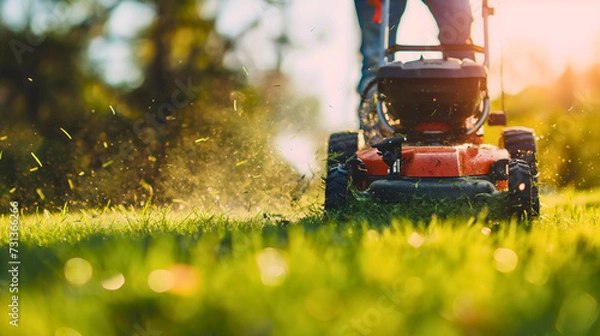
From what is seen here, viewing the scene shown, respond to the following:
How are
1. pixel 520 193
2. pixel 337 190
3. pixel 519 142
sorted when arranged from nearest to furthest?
pixel 520 193, pixel 337 190, pixel 519 142

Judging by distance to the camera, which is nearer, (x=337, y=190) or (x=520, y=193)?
(x=520, y=193)

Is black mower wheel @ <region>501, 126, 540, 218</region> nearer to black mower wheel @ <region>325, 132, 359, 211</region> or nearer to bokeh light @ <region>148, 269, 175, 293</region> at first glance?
black mower wheel @ <region>325, 132, 359, 211</region>

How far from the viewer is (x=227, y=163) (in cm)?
628

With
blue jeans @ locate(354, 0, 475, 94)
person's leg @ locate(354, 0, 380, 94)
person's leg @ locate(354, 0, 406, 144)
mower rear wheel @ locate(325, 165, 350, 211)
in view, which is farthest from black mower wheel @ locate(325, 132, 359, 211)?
person's leg @ locate(354, 0, 380, 94)

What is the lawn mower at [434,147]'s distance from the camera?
375 cm

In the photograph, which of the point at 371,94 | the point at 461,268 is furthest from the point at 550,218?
the point at 461,268

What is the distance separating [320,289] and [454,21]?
386 cm

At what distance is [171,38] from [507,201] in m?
8.94

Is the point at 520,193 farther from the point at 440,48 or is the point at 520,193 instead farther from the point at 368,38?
the point at 368,38

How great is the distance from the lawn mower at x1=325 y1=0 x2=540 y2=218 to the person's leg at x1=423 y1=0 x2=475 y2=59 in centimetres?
13

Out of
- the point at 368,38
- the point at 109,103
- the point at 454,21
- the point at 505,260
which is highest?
the point at 454,21

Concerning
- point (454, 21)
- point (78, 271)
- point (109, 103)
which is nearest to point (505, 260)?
point (78, 271)

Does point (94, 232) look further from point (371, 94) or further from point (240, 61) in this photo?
point (240, 61)

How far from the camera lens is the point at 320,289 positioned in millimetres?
1481
